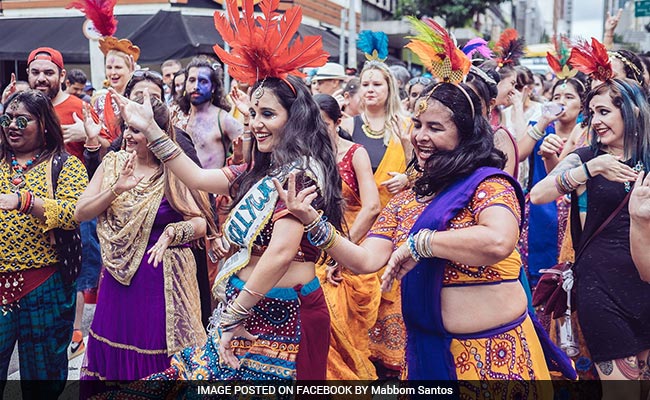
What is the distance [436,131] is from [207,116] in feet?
11.8

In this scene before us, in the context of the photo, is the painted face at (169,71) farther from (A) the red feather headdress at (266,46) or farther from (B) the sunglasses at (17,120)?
(A) the red feather headdress at (266,46)

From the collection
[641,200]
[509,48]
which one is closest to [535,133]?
[509,48]

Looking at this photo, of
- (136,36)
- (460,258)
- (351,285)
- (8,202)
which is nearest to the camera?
(460,258)

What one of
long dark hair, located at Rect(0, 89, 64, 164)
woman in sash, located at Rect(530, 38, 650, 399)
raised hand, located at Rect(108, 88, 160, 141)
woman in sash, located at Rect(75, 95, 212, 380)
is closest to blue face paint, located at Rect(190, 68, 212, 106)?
long dark hair, located at Rect(0, 89, 64, 164)

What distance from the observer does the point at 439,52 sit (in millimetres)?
3131

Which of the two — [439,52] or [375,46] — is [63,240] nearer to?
[439,52]

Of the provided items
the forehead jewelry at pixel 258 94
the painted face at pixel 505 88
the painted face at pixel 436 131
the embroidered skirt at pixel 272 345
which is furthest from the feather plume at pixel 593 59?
the painted face at pixel 505 88

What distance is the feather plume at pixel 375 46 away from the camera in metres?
6.52

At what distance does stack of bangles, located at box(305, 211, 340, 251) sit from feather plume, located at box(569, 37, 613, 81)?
6.25 feet

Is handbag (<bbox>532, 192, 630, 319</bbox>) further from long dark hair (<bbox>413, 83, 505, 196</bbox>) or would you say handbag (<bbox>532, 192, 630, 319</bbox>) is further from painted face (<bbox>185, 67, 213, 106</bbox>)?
painted face (<bbox>185, 67, 213, 106</bbox>)

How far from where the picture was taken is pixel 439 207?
9.32ft

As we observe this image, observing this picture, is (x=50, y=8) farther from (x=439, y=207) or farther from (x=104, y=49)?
(x=439, y=207)

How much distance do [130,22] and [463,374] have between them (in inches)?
570

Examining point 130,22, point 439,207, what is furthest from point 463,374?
point 130,22
